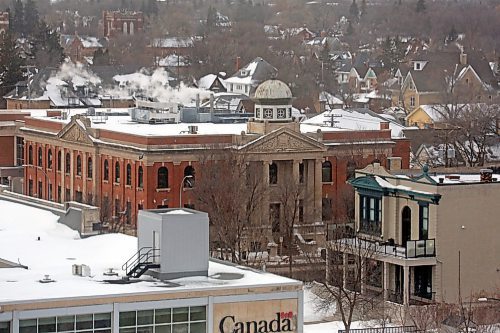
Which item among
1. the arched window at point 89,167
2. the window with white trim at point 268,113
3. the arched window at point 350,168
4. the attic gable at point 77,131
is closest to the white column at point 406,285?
the window with white trim at point 268,113

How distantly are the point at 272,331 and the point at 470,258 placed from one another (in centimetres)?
2002

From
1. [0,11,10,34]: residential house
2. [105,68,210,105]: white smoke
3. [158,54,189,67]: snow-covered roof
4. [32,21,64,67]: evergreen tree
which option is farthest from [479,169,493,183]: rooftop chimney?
[0,11,10,34]: residential house

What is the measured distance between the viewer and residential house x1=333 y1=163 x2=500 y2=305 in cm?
6325

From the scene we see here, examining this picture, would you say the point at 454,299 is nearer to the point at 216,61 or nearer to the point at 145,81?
the point at 145,81

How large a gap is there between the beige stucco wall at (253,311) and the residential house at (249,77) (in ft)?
370

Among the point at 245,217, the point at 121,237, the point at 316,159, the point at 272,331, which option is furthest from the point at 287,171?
the point at 272,331

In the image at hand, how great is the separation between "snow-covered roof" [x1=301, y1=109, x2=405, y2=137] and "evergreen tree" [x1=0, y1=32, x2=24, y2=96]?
1229 inches

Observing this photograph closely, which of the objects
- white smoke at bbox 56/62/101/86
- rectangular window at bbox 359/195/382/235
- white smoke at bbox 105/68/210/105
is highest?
white smoke at bbox 56/62/101/86

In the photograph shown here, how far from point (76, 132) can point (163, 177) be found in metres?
7.77

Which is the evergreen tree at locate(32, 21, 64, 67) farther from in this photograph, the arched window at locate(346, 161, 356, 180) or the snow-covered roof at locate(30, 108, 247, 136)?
the arched window at locate(346, 161, 356, 180)

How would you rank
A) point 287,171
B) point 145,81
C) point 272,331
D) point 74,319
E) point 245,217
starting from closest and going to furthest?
point 74,319 < point 272,331 < point 245,217 < point 287,171 < point 145,81

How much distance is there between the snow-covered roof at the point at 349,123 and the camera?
91.0 metres

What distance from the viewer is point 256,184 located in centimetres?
7925

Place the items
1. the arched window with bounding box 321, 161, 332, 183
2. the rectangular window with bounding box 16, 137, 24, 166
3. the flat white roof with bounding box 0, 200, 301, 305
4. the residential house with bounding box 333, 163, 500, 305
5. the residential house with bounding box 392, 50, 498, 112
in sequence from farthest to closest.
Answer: the residential house with bounding box 392, 50, 498, 112 → the rectangular window with bounding box 16, 137, 24, 166 → the arched window with bounding box 321, 161, 332, 183 → the residential house with bounding box 333, 163, 500, 305 → the flat white roof with bounding box 0, 200, 301, 305
